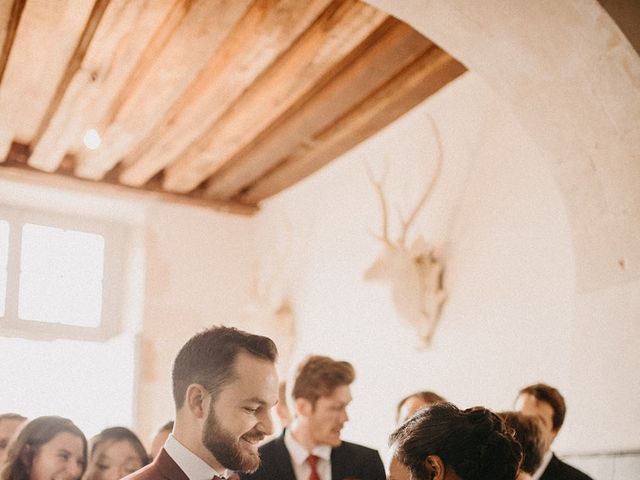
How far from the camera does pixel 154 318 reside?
24.2 ft

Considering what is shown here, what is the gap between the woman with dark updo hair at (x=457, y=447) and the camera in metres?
1.65

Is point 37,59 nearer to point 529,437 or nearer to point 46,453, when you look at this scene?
point 46,453

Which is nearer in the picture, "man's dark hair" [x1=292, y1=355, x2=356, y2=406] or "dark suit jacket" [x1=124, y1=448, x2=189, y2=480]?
"dark suit jacket" [x1=124, y1=448, x2=189, y2=480]

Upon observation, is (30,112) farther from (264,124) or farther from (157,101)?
(264,124)

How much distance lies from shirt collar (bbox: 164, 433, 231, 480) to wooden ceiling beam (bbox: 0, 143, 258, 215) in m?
5.28

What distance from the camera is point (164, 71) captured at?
5180mm

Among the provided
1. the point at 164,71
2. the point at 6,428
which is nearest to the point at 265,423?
the point at 6,428

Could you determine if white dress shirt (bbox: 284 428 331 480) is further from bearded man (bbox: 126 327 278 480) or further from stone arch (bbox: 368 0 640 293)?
bearded man (bbox: 126 327 278 480)

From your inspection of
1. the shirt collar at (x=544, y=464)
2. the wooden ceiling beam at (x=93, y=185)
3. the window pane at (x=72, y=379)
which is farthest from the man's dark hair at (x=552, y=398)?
the wooden ceiling beam at (x=93, y=185)

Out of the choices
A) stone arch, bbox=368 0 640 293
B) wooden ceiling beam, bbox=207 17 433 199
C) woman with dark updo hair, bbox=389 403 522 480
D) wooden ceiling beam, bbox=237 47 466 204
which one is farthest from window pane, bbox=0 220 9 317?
woman with dark updo hair, bbox=389 403 522 480

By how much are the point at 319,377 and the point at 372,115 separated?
262cm

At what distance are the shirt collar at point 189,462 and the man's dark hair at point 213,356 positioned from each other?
114mm

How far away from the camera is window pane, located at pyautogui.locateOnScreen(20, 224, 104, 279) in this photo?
752 cm

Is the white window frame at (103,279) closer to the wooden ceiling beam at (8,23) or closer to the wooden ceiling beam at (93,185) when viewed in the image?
the wooden ceiling beam at (93,185)
